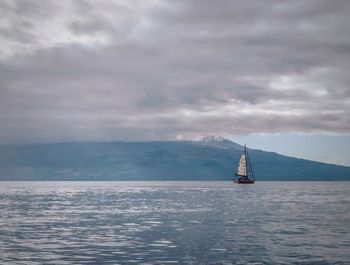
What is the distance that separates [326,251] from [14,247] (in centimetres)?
3239

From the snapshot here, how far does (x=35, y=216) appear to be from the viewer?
89.3m

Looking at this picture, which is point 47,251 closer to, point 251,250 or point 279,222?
point 251,250

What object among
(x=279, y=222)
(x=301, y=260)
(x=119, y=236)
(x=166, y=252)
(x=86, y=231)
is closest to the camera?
(x=301, y=260)

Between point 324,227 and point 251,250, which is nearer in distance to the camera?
point 251,250

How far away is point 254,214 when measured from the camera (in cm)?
9162

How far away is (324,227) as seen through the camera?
70125mm

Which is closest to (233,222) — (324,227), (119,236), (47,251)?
(324,227)

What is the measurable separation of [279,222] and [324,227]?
8.89 meters

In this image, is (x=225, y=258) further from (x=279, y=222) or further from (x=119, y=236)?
(x=279, y=222)

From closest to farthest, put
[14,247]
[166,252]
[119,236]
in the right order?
1. [166,252]
2. [14,247]
3. [119,236]

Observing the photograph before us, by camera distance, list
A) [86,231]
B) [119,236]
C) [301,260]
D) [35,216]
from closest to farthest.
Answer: [301,260]
[119,236]
[86,231]
[35,216]

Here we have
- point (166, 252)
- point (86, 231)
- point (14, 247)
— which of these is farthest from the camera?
point (86, 231)

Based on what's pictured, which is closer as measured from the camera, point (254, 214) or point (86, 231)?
point (86, 231)

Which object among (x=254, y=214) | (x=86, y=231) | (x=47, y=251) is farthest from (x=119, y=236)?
(x=254, y=214)
